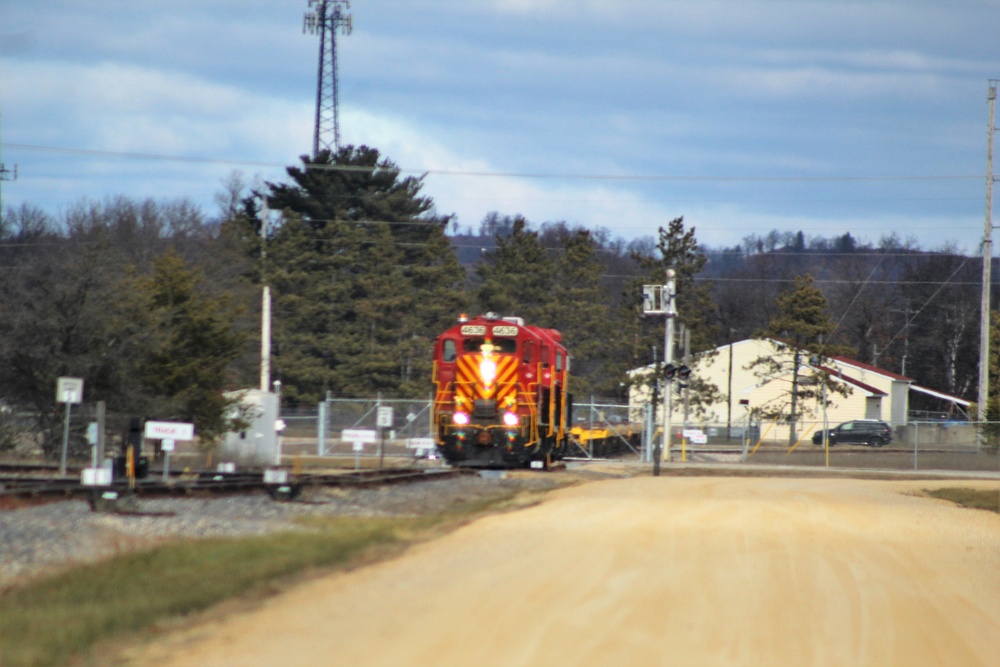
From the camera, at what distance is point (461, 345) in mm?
31734

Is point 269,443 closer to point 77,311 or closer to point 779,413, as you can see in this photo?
point 77,311

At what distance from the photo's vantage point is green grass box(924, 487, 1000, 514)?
79.9 feet

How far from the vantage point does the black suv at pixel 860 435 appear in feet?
209

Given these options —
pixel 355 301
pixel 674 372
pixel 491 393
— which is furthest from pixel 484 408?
pixel 355 301

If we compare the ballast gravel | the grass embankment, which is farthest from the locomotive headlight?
the grass embankment

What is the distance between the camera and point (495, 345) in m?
31.3

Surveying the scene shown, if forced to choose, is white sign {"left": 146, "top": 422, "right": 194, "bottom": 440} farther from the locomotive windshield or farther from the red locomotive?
the locomotive windshield

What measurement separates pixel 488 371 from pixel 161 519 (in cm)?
1688

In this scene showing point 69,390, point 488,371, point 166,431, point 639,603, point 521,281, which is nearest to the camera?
point 639,603

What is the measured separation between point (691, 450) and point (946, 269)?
64857 millimetres

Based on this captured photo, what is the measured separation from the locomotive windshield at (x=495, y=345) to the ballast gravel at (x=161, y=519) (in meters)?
9.09

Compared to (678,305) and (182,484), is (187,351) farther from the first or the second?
(678,305)

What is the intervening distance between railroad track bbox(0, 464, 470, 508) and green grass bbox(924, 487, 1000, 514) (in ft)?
39.8

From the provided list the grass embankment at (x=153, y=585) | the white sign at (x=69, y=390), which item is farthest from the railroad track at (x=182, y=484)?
the grass embankment at (x=153, y=585)
